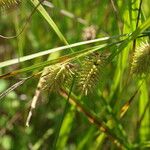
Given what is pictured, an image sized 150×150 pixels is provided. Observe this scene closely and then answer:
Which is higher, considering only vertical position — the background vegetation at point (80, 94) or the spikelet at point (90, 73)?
the spikelet at point (90, 73)

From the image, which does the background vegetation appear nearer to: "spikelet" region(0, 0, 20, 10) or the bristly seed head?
the bristly seed head

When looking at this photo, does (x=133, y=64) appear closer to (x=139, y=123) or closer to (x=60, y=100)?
(x=139, y=123)

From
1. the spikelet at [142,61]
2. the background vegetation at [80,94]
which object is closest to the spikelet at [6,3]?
the background vegetation at [80,94]

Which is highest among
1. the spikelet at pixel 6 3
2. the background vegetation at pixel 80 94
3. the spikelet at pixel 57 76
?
the spikelet at pixel 6 3

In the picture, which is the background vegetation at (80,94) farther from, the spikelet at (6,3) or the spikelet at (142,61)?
the spikelet at (6,3)

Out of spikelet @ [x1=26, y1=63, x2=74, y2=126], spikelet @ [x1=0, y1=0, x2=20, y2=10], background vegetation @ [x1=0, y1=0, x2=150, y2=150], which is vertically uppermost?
spikelet @ [x1=0, y1=0, x2=20, y2=10]

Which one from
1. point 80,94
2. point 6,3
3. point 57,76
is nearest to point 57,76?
point 57,76

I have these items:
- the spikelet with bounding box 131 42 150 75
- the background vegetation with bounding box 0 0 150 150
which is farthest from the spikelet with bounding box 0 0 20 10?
the spikelet with bounding box 131 42 150 75
